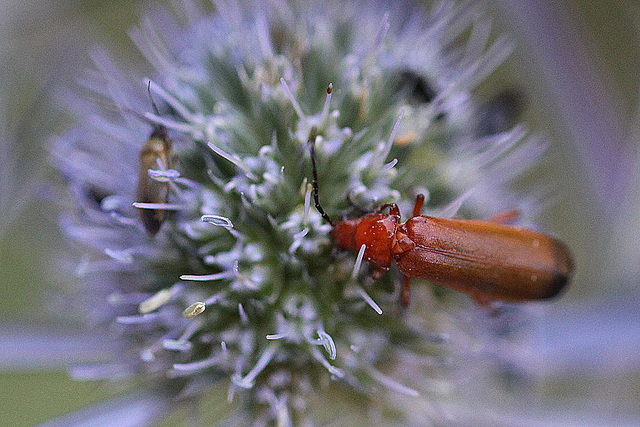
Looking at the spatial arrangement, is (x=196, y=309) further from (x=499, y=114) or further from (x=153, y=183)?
(x=499, y=114)

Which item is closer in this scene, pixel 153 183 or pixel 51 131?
pixel 153 183

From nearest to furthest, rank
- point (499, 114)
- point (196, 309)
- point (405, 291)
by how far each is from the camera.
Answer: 1. point (196, 309)
2. point (405, 291)
3. point (499, 114)

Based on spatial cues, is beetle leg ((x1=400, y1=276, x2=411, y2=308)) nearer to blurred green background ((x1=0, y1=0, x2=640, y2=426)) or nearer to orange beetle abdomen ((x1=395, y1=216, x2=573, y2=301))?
orange beetle abdomen ((x1=395, y1=216, x2=573, y2=301))

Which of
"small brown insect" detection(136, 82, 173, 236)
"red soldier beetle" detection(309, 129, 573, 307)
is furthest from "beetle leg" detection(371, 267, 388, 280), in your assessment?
"small brown insect" detection(136, 82, 173, 236)

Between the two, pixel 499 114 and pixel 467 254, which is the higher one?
pixel 499 114

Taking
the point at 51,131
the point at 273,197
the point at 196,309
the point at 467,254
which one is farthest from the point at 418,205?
the point at 51,131

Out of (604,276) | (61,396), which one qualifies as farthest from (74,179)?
(604,276)

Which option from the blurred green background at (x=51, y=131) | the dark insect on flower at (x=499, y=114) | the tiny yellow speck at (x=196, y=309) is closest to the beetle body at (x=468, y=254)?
the tiny yellow speck at (x=196, y=309)

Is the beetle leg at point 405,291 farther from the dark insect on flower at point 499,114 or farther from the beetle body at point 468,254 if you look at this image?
the dark insect on flower at point 499,114
